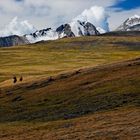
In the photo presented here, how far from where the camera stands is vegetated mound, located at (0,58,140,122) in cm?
7538

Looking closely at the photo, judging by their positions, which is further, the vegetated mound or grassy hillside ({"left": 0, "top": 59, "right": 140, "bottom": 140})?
the vegetated mound

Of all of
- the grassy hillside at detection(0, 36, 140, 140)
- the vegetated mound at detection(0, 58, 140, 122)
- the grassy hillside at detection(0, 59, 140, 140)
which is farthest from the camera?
the vegetated mound at detection(0, 58, 140, 122)

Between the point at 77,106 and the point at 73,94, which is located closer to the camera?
the point at 77,106

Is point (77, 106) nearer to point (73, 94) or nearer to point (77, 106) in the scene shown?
point (77, 106)

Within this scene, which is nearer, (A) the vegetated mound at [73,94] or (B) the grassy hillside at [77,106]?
(B) the grassy hillside at [77,106]

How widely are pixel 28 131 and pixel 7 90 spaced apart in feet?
212

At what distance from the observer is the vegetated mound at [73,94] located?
Result: 75375mm

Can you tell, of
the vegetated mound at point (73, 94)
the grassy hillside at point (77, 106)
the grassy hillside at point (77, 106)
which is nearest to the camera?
the grassy hillside at point (77, 106)

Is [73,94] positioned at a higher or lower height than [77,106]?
higher

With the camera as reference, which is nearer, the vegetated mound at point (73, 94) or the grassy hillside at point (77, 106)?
the grassy hillside at point (77, 106)

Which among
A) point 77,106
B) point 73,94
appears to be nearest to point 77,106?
point 77,106

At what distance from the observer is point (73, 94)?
9475 centimetres

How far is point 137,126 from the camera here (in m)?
48.8

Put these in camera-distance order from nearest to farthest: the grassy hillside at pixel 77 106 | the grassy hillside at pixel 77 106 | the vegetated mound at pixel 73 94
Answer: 1. the grassy hillside at pixel 77 106
2. the grassy hillside at pixel 77 106
3. the vegetated mound at pixel 73 94
